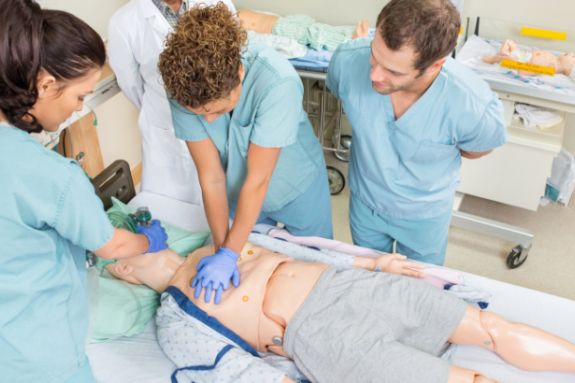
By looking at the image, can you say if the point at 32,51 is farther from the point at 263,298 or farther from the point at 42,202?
the point at 263,298

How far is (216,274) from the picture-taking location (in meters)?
1.53

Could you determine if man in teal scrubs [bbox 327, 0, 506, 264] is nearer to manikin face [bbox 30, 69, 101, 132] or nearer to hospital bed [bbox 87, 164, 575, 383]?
hospital bed [bbox 87, 164, 575, 383]

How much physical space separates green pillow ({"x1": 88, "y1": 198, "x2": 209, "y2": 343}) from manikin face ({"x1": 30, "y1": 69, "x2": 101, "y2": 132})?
0.70 meters

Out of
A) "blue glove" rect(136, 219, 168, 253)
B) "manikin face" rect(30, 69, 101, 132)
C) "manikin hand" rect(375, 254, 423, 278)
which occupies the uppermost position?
"manikin face" rect(30, 69, 101, 132)

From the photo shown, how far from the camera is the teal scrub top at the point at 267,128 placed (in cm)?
142

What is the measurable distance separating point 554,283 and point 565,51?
116cm

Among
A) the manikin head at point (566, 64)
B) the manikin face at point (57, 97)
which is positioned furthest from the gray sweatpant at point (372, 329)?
the manikin head at point (566, 64)

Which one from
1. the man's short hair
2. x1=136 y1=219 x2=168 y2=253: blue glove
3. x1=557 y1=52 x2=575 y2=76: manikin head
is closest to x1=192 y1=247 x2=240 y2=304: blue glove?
x1=136 y1=219 x2=168 y2=253: blue glove

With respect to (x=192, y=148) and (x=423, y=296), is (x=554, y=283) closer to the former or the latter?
(x=423, y=296)

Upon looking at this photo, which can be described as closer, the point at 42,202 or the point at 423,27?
the point at 42,202

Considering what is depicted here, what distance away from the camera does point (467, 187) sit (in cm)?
270

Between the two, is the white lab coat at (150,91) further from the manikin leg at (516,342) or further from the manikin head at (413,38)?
the manikin leg at (516,342)

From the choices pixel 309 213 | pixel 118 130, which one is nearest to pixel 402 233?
pixel 309 213

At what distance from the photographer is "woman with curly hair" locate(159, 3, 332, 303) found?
1.20m
